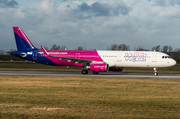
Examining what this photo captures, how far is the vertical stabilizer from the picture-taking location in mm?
40531

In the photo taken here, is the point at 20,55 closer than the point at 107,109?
No

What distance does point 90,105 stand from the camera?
12539mm

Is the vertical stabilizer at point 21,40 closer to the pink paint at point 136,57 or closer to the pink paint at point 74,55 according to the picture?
the pink paint at point 74,55

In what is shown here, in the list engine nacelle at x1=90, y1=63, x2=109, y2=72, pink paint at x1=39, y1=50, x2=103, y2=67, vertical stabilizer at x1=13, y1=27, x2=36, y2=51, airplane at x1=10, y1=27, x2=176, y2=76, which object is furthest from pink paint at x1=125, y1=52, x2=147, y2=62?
vertical stabilizer at x1=13, y1=27, x2=36, y2=51

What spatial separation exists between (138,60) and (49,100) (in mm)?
23367

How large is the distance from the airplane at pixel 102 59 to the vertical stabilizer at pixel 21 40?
134 cm

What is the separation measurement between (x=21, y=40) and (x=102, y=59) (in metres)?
15.0

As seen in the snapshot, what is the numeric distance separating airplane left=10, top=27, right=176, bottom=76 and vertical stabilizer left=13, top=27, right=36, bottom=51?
134cm

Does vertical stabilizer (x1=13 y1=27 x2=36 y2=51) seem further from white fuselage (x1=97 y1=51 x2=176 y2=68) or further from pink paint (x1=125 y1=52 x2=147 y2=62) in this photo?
pink paint (x1=125 y1=52 x2=147 y2=62)

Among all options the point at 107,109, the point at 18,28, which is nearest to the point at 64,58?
the point at 18,28

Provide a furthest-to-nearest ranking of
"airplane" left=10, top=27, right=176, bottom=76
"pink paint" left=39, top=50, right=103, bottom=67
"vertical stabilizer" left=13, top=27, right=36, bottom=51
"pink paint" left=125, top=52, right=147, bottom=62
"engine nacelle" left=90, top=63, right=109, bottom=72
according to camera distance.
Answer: "vertical stabilizer" left=13, top=27, right=36, bottom=51
"pink paint" left=39, top=50, right=103, bottom=67
"pink paint" left=125, top=52, right=147, bottom=62
"airplane" left=10, top=27, right=176, bottom=76
"engine nacelle" left=90, top=63, right=109, bottom=72

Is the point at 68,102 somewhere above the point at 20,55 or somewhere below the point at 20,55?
below

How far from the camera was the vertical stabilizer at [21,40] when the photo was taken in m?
40.5

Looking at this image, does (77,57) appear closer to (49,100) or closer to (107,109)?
(49,100)
